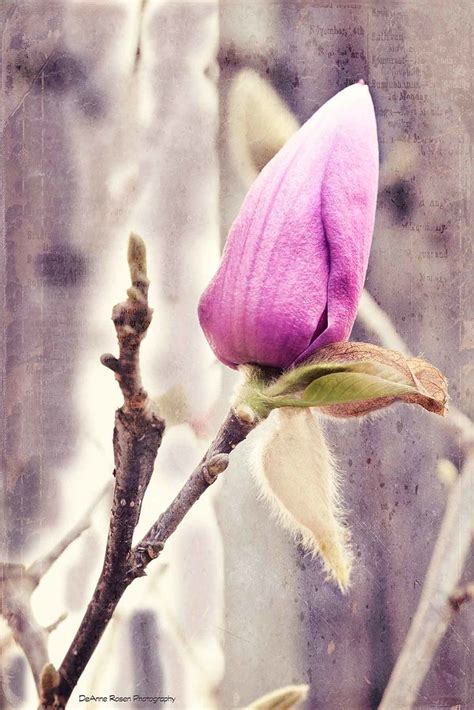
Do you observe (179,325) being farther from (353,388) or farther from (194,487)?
(353,388)

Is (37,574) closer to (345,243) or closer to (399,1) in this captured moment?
(345,243)

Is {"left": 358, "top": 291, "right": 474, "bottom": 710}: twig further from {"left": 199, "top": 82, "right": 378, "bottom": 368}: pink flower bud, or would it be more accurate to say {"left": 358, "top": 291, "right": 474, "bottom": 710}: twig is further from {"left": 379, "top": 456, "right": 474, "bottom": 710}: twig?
{"left": 199, "top": 82, "right": 378, "bottom": 368}: pink flower bud

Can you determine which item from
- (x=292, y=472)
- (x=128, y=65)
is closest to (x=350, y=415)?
(x=292, y=472)

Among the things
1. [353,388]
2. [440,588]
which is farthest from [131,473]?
[440,588]

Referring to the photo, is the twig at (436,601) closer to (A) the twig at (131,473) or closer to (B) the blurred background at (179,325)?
(B) the blurred background at (179,325)

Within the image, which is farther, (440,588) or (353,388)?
(440,588)
